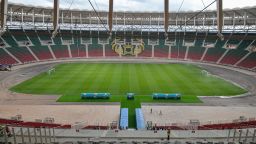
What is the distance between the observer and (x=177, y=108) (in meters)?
33.1

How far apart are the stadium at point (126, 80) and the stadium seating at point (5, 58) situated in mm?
245

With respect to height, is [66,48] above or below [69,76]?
above

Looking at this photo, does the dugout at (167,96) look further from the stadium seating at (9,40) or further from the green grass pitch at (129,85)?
the stadium seating at (9,40)

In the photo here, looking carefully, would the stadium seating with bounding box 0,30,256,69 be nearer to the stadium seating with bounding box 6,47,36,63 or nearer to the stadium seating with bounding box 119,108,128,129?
the stadium seating with bounding box 6,47,36,63

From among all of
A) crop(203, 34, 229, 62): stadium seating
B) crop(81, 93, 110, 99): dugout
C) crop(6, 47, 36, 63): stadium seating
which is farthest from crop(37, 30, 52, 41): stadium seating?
crop(203, 34, 229, 62): stadium seating

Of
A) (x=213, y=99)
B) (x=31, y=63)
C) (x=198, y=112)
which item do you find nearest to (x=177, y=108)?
(x=198, y=112)

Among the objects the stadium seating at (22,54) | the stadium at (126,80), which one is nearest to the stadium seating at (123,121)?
the stadium at (126,80)

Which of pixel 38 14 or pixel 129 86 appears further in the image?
pixel 38 14

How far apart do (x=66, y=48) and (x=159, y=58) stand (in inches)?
985

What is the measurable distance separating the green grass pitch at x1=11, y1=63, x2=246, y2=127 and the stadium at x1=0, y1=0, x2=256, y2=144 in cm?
14

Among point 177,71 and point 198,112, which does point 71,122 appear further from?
point 177,71

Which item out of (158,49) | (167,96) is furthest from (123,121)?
(158,49)

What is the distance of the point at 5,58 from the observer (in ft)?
214

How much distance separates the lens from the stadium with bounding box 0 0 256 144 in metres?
20.2
